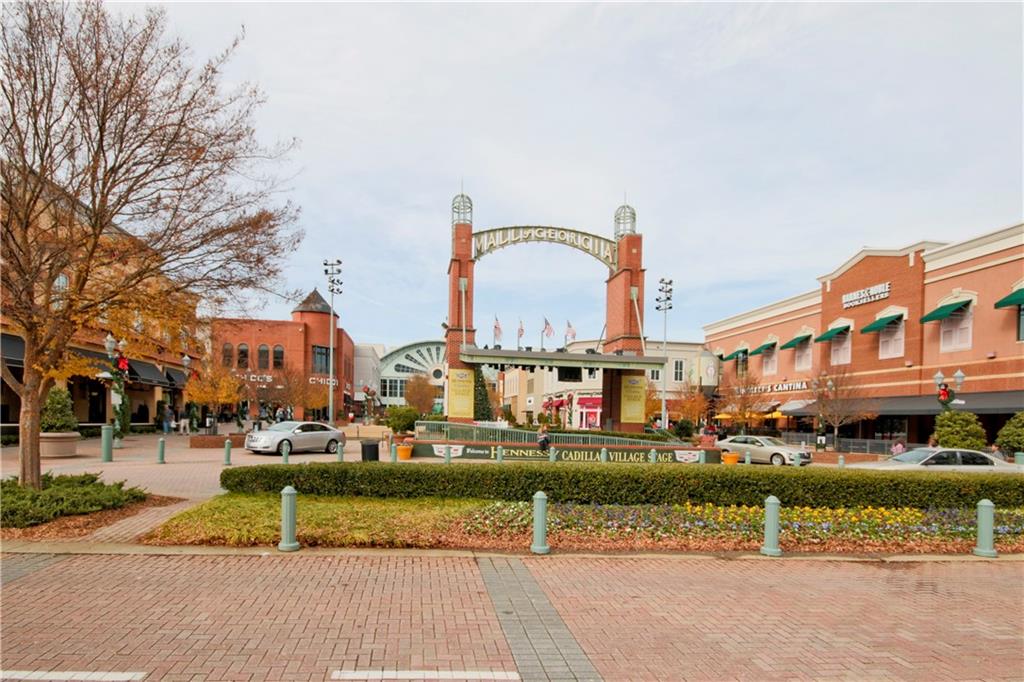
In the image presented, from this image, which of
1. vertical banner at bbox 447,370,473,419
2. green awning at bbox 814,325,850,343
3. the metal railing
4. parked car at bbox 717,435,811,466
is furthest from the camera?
green awning at bbox 814,325,850,343

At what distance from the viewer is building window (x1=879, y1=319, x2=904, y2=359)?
115 feet

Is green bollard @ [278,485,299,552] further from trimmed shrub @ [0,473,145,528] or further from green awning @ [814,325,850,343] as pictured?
green awning @ [814,325,850,343]

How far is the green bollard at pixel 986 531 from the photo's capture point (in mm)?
9148

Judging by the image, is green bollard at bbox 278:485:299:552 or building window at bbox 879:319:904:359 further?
building window at bbox 879:319:904:359

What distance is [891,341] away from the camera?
117 feet

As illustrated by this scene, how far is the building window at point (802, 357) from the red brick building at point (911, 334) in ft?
0.32

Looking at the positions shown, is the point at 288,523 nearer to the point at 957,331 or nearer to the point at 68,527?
the point at 68,527

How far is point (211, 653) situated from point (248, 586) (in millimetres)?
1808

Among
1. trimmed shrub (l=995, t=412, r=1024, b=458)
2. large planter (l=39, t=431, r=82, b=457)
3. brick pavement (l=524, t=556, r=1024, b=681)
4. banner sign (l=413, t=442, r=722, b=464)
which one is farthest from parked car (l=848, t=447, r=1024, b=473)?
large planter (l=39, t=431, r=82, b=457)

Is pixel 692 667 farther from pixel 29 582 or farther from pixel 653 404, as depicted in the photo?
pixel 653 404

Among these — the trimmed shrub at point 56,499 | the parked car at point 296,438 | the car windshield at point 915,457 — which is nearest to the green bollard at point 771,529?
the trimmed shrub at point 56,499

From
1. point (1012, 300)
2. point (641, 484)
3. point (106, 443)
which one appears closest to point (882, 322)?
point (1012, 300)

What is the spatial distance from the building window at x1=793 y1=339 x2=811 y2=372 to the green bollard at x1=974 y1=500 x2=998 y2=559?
37293mm

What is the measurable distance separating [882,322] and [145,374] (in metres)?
42.8
